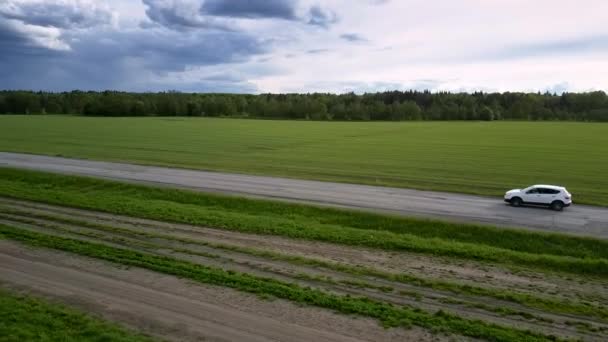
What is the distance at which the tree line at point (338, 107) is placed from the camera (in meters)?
162

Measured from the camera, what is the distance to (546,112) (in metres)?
163

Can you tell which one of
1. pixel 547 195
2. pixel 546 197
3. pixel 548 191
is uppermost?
pixel 548 191

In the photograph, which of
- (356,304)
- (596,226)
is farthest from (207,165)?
(356,304)

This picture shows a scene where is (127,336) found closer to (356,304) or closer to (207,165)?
(356,304)

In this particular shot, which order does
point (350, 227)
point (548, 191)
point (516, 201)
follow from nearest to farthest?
point (350, 227), point (548, 191), point (516, 201)

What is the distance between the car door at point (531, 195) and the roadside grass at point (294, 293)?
21.6 m

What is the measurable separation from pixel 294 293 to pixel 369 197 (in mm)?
20202

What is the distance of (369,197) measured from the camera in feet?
111

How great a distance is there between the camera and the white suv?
31.2m

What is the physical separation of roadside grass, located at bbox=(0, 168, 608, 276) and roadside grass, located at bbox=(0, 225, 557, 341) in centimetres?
597

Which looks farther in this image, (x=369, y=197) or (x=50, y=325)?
(x=369, y=197)

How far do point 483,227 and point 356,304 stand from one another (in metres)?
13.0

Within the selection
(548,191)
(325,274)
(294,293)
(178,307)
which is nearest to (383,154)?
(548,191)

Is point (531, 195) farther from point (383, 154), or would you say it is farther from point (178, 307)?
point (383, 154)
